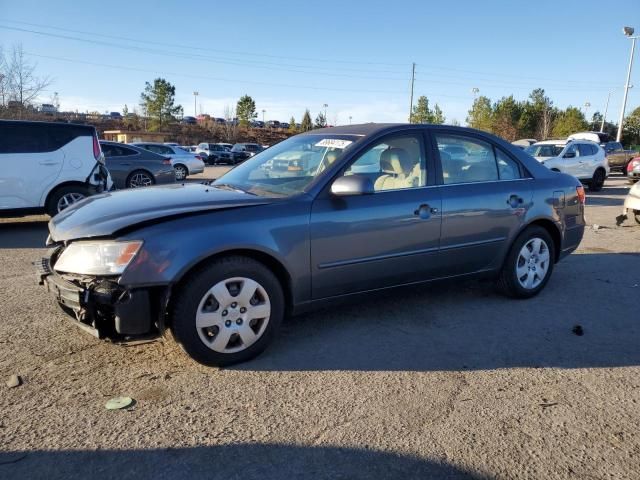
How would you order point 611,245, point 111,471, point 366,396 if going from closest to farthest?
point 111,471 < point 366,396 < point 611,245

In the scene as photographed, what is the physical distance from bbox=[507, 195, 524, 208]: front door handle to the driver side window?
0.96 meters

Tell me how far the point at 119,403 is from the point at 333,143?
2462 mm

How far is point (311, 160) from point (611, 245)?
5.79 meters

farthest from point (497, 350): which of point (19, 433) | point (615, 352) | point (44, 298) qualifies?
point (44, 298)

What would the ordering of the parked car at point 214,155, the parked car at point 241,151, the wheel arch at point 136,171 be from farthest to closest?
1. the parked car at point 241,151
2. the parked car at point 214,155
3. the wheel arch at point 136,171

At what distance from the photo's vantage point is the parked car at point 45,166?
8.00 metres

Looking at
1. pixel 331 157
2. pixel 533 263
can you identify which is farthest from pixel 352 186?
pixel 533 263

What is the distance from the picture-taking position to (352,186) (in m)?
3.57

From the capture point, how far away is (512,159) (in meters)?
4.88

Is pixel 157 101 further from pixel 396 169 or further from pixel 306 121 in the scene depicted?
pixel 396 169

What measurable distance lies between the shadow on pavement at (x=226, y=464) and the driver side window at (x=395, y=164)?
2.14m

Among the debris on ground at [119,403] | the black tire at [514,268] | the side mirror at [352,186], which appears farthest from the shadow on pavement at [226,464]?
the black tire at [514,268]

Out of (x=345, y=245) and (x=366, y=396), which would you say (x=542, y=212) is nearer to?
(x=345, y=245)

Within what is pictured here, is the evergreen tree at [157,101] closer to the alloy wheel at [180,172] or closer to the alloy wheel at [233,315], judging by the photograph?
the alloy wheel at [180,172]
